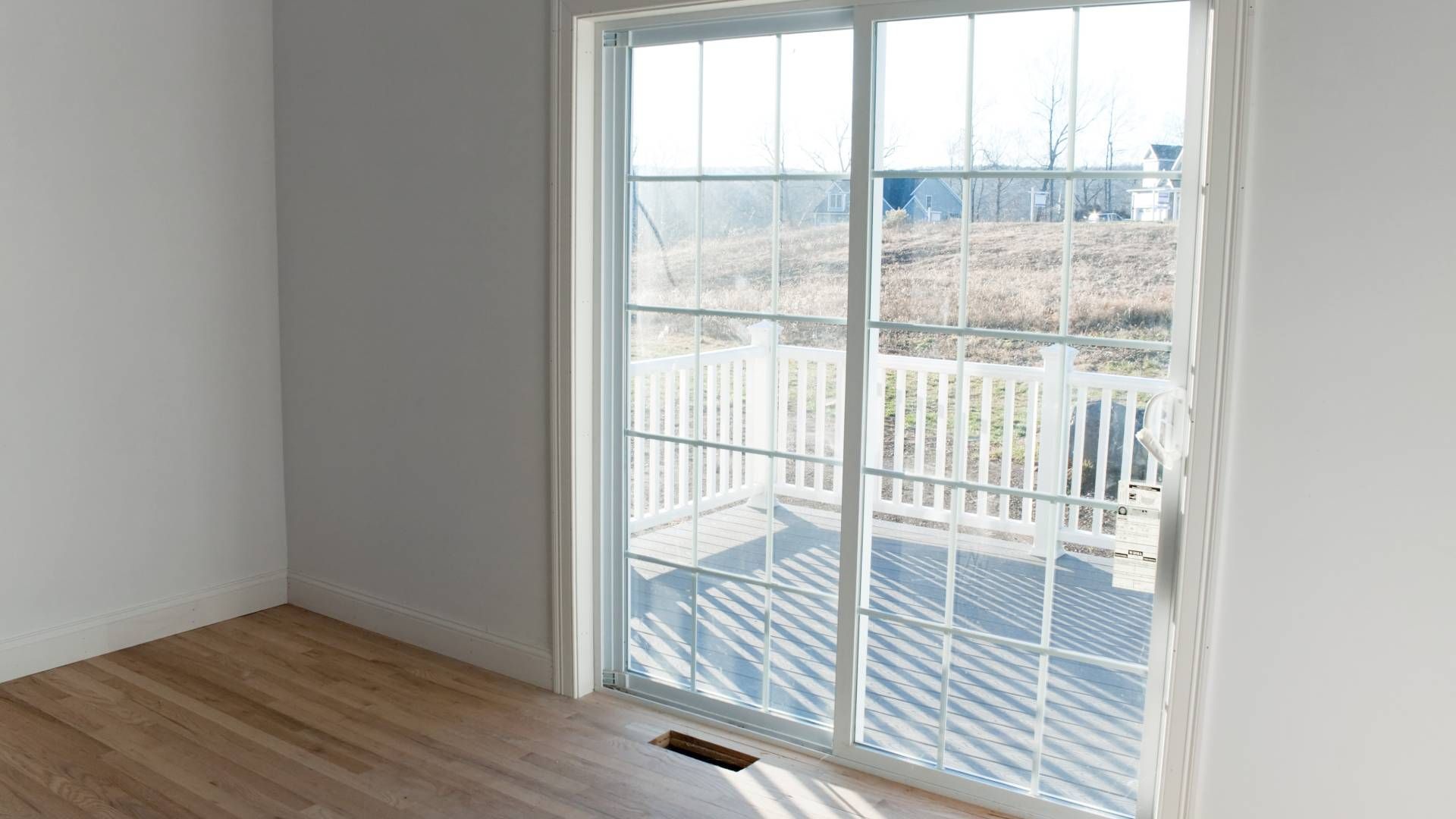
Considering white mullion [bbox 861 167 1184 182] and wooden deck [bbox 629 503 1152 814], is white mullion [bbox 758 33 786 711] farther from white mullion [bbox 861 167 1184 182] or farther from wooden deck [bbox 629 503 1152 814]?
white mullion [bbox 861 167 1184 182]

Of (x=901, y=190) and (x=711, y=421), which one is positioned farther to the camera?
(x=711, y=421)

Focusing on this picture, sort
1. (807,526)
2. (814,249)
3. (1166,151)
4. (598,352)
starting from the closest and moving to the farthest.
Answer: (1166,151) < (814,249) < (807,526) < (598,352)

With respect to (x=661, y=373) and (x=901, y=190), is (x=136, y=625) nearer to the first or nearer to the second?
(x=661, y=373)

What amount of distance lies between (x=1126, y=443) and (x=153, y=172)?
3.35 m

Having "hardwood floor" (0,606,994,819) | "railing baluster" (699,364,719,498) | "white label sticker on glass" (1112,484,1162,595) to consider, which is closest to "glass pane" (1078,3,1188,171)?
→ "white label sticker on glass" (1112,484,1162,595)

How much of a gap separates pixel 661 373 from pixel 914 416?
0.87 metres

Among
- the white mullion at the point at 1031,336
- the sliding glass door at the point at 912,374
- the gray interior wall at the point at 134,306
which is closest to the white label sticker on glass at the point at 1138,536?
the sliding glass door at the point at 912,374

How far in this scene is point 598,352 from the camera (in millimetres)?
3545

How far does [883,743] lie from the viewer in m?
3.10

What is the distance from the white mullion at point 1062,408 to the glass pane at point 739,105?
84cm

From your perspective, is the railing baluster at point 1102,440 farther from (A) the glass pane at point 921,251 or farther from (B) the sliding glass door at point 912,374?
(A) the glass pane at point 921,251

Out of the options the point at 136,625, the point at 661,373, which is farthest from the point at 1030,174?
the point at 136,625

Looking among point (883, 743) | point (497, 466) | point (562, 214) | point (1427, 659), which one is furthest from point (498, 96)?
point (1427, 659)

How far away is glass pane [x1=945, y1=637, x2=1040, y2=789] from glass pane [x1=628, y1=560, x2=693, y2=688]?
2.90 feet
